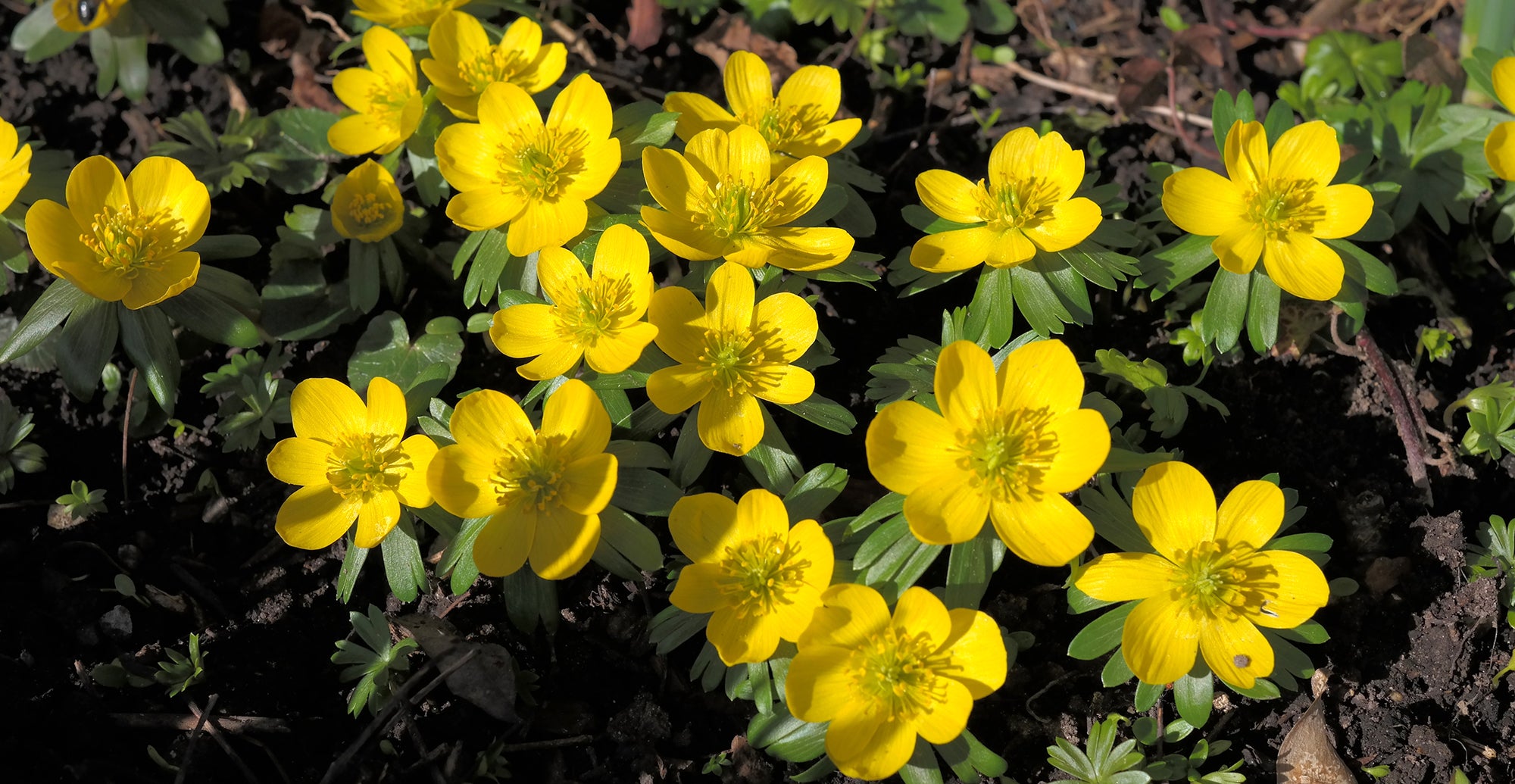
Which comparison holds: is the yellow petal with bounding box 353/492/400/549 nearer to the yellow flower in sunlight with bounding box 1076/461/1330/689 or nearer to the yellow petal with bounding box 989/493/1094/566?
the yellow petal with bounding box 989/493/1094/566

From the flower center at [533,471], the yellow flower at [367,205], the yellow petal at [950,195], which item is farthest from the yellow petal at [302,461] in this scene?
the yellow petal at [950,195]

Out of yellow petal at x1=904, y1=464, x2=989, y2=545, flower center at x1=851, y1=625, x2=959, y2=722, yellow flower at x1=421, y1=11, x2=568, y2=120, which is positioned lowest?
flower center at x1=851, y1=625, x2=959, y2=722

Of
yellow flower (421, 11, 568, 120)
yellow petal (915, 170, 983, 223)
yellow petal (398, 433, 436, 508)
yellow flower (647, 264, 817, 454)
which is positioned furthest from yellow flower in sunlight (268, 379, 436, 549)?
yellow petal (915, 170, 983, 223)

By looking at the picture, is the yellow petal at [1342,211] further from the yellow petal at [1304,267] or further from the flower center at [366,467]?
the flower center at [366,467]

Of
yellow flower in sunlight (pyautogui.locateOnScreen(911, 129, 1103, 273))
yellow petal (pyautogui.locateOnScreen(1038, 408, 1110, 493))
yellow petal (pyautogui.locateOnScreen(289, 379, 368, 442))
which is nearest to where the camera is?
yellow petal (pyautogui.locateOnScreen(1038, 408, 1110, 493))

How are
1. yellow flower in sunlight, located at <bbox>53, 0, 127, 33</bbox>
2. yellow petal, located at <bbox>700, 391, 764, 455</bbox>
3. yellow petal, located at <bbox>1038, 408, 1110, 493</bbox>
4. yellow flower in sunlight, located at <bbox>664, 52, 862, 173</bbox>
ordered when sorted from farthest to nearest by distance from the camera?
yellow flower in sunlight, located at <bbox>53, 0, 127, 33</bbox> < yellow flower in sunlight, located at <bbox>664, 52, 862, 173</bbox> < yellow petal, located at <bbox>700, 391, 764, 455</bbox> < yellow petal, located at <bbox>1038, 408, 1110, 493</bbox>

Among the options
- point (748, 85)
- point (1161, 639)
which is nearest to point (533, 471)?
point (748, 85)

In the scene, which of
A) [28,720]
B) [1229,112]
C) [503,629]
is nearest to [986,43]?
[1229,112]
